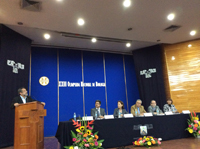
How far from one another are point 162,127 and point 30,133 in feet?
9.00

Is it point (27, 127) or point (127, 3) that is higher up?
point (127, 3)

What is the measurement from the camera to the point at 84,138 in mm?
2820

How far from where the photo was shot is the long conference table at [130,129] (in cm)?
297

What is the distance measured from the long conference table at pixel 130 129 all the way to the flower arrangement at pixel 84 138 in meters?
0.16

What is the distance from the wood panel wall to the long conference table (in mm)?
2221

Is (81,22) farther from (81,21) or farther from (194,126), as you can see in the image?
(194,126)

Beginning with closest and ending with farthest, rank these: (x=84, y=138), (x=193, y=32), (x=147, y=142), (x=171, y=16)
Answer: (x=84, y=138)
(x=147, y=142)
(x=171, y=16)
(x=193, y=32)

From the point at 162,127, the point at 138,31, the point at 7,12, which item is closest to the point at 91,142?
the point at 162,127

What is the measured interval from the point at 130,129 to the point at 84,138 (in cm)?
109

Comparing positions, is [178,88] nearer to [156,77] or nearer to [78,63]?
[156,77]

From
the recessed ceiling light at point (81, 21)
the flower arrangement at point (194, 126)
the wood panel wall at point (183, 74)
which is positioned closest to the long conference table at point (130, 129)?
A: the flower arrangement at point (194, 126)

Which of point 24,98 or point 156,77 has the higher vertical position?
point 156,77

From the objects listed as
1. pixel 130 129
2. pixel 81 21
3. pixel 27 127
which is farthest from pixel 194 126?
pixel 81 21

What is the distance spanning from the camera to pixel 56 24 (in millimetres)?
4434
